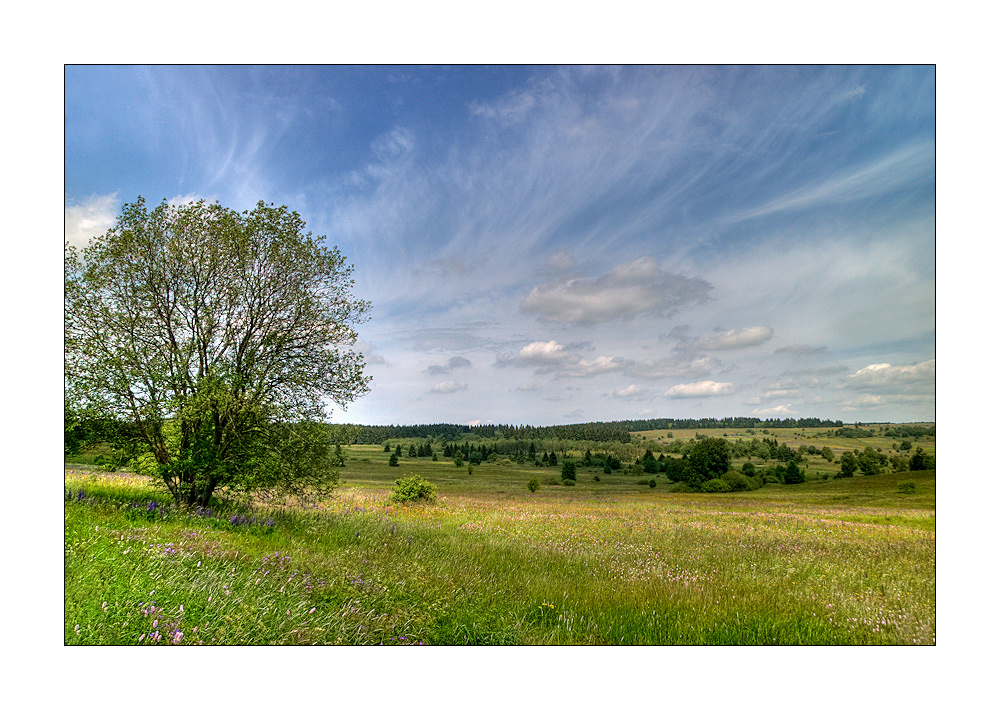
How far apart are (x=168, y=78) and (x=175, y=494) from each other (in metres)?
7.22

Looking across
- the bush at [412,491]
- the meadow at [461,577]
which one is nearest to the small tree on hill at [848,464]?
the meadow at [461,577]

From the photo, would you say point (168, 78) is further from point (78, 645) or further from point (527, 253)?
point (78, 645)

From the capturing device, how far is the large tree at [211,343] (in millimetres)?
6793

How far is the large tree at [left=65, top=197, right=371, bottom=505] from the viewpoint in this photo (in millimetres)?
6793

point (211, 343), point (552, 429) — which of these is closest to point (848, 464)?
point (552, 429)

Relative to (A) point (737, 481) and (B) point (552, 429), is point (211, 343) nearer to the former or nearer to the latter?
(B) point (552, 429)

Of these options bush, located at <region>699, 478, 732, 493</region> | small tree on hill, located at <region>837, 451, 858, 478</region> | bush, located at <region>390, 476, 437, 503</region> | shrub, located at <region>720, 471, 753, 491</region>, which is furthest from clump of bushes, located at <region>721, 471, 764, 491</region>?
bush, located at <region>390, 476, 437, 503</region>

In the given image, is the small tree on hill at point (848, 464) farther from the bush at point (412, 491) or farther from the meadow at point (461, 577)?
the bush at point (412, 491)

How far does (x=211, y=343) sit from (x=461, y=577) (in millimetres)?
5803

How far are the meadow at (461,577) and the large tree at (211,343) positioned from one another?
93cm

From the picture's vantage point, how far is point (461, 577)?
6.23 meters

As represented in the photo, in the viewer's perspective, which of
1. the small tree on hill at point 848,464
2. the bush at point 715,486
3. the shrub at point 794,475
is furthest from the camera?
the shrub at point 794,475

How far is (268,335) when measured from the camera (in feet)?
24.1
